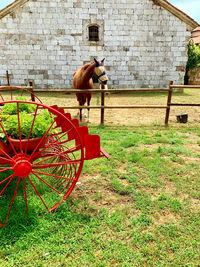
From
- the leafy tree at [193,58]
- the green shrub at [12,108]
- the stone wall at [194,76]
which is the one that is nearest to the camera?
the green shrub at [12,108]

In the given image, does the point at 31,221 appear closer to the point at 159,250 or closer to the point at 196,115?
the point at 159,250

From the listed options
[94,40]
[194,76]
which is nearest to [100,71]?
[94,40]

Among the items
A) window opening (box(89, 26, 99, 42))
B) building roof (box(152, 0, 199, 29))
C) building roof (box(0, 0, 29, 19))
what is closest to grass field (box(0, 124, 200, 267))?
window opening (box(89, 26, 99, 42))

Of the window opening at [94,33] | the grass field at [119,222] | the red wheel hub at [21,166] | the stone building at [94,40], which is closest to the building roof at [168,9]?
the stone building at [94,40]

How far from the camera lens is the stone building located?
1120 cm

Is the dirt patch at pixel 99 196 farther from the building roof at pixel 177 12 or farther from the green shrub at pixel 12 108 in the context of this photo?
the building roof at pixel 177 12

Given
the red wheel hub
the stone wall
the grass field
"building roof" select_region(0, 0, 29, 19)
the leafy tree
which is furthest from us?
the stone wall

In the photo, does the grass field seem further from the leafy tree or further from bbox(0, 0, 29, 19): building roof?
the leafy tree

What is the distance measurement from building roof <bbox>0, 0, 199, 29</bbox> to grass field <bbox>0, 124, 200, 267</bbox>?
10944mm

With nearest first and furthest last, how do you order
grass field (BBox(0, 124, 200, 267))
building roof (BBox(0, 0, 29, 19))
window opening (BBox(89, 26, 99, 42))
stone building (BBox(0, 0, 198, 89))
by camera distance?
grass field (BBox(0, 124, 200, 267)) < building roof (BBox(0, 0, 29, 19)) < stone building (BBox(0, 0, 198, 89)) < window opening (BBox(89, 26, 99, 42))

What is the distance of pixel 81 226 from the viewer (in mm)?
2295

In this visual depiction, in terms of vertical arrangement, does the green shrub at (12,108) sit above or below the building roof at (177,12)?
below

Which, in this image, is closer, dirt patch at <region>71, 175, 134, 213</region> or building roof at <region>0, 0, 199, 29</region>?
dirt patch at <region>71, 175, 134, 213</region>

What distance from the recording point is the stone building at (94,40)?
11.2 metres
